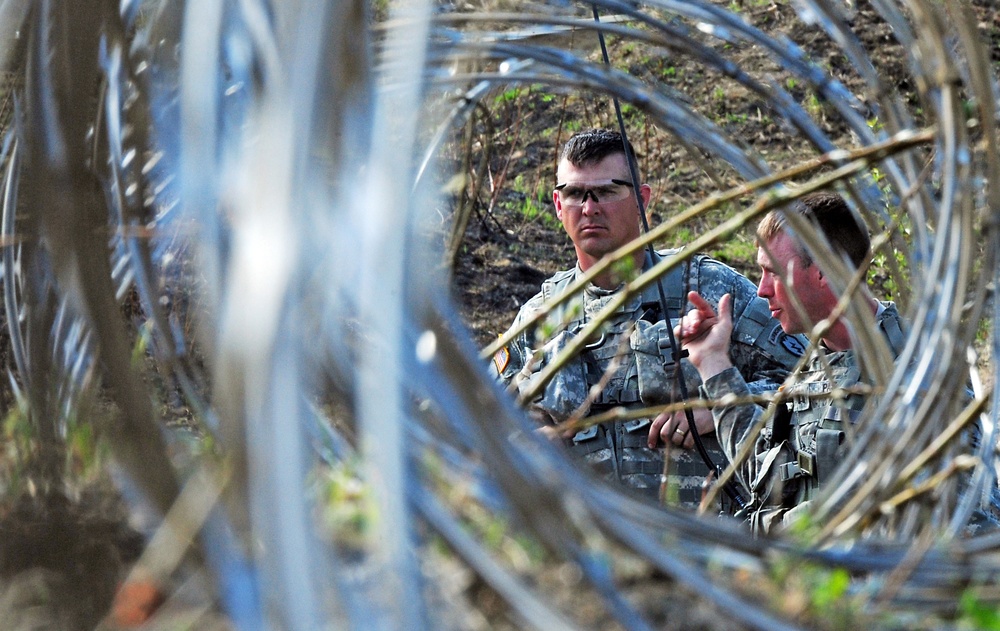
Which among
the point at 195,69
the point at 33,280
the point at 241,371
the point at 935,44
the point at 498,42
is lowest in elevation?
the point at 241,371

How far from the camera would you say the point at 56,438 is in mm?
1685

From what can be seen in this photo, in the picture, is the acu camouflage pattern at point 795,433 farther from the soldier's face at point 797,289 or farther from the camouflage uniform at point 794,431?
the soldier's face at point 797,289

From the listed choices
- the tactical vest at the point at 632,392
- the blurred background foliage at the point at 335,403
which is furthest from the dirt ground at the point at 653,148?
the blurred background foliage at the point at 335,403

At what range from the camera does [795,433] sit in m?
3.32

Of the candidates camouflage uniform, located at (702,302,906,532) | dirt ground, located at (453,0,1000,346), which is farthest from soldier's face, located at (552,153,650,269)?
dirt ground, located at (453,0,1000,346)

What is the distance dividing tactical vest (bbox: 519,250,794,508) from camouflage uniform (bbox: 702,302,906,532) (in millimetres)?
573

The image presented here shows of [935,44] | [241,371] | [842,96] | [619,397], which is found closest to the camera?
[241,371]

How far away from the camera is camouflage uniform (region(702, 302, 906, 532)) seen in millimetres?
3197

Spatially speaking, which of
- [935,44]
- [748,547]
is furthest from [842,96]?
[748,547]

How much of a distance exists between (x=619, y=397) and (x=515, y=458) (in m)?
3.13

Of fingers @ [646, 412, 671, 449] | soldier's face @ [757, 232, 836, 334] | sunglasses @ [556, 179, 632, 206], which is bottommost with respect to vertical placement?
fingers @ [646, 412, 671, 449]

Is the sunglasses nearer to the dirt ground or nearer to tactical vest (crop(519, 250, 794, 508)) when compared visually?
tactical vest (crop(519, 250, 794, 508))

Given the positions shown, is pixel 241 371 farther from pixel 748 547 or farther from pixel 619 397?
pixel 619 397

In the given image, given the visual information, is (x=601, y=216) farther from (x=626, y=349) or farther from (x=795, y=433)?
(x=795, y=433)
